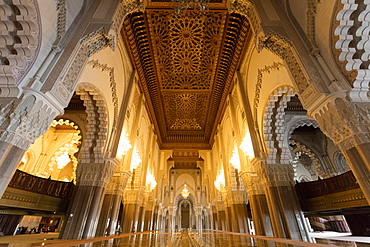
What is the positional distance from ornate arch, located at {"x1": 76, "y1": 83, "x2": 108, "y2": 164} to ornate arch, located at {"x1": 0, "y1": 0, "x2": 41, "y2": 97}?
2002mm

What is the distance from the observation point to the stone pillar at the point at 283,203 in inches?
170

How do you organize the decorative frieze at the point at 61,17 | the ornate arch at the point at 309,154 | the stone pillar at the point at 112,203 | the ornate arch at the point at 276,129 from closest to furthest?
the decorative frieze at the point at 61,17 < the ornate arch at the point at 276,129 < the stone pillar at the point at 112,203 < the ornate arch at the point at 309,154

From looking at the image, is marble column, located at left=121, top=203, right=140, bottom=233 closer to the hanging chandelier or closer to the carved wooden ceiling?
the carved wooden ceiling

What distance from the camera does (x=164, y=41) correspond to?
6.63 meters

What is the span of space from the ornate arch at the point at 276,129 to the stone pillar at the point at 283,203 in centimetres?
27

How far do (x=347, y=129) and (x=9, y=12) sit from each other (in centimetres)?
506

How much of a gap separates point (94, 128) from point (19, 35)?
8.94 feet

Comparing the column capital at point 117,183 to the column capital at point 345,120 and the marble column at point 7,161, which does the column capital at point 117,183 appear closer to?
Answer: the marble column at point 7,161

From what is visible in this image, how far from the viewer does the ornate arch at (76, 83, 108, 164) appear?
191 inches

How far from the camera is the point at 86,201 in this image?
4500 millimetres

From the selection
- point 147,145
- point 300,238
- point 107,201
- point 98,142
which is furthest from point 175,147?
point 300,238

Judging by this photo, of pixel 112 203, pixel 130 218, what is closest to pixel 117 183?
pixel 112 203

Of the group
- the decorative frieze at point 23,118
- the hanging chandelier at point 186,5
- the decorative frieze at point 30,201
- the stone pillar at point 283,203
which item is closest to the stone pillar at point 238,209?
the stone pillar at point 283,203

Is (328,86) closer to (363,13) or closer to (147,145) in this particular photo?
(363,13)
